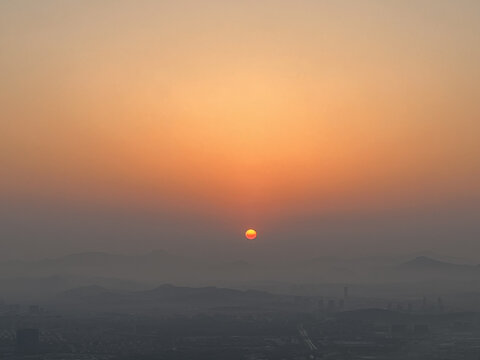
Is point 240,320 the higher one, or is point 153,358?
point 240,320

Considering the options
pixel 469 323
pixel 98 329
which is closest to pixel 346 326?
pixel 469 323

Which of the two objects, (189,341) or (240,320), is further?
(240,320)

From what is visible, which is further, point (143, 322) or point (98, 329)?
point (143, 322)

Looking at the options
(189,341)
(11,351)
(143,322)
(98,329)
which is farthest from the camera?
(143,322)

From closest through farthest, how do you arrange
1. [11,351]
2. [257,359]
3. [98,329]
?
[257,359], [11,351], [98,329]

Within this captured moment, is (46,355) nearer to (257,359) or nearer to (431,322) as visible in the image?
(257,359)

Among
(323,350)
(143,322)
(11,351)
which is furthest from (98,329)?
(323,350)

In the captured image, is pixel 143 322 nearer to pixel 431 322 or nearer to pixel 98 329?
pixel 98 329

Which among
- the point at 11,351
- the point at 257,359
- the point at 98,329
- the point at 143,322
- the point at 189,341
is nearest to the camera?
the point at 257,359

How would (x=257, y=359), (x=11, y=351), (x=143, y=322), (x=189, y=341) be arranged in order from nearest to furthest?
(x=257, y=359) → (x=11, y=351) → (x=189, y=341) → (x=143, y=322)
